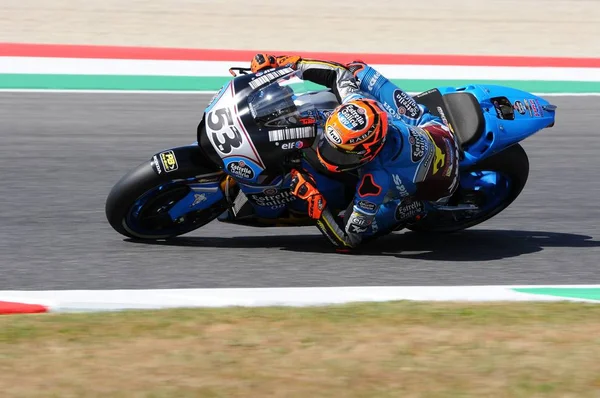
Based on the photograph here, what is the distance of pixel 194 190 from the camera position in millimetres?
6152

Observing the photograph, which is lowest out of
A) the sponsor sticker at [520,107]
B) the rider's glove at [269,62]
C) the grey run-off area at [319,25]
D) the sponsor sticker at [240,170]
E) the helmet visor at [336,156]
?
the sponsor sticker at [240,170]

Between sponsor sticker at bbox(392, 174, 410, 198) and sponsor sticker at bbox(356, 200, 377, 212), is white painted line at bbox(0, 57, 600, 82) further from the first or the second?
sponsor sticker at bbox(356, 200, 377, 212)

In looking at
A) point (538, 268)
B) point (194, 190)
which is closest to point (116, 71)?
point (194, 190)

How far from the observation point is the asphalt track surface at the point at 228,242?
A: 596cm

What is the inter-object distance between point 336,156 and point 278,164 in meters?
0.35

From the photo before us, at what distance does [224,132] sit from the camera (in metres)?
5.77

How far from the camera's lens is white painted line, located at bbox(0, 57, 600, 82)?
1205cm

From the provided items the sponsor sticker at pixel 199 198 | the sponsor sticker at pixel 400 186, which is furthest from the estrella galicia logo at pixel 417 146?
the sponsor sticker at pixel 199 198

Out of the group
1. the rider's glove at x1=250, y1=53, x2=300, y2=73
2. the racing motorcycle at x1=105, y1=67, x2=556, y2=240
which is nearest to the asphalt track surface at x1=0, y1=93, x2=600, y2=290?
the racing motorcycle at x1=105, y1=67, x2=556, y2=240

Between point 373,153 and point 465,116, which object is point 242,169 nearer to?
point 373,153

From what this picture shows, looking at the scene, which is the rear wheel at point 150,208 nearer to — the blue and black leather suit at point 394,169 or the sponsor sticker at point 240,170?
the sponsor sticker at point 240,170

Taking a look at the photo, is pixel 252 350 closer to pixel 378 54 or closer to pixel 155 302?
pixel 155 302

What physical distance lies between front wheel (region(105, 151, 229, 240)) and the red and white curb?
2.42ft

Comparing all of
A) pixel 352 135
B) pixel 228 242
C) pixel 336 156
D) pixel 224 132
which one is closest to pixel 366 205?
pixel 336 156
